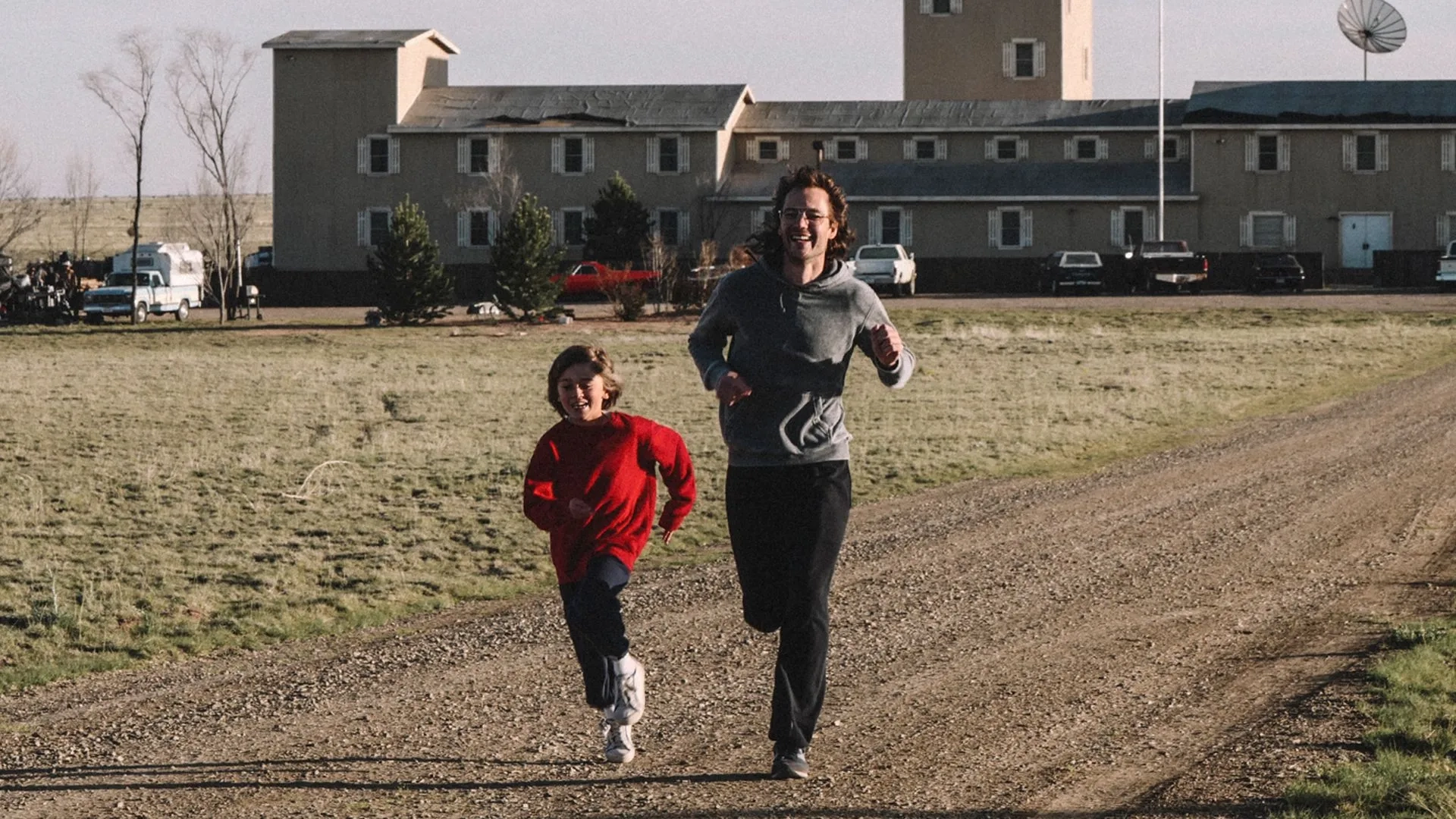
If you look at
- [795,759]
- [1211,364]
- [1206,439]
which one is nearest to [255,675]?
[795,759]

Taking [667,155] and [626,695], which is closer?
[626,695]

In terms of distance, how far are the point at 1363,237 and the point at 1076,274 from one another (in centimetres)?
1210

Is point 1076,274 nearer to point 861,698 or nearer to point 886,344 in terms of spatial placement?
point 861,698

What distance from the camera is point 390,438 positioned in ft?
65.7

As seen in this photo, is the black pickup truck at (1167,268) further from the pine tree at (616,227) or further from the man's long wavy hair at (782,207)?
the man's long wavy hair at (782,207)

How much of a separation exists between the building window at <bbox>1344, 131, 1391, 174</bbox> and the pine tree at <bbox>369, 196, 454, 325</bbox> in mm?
29927

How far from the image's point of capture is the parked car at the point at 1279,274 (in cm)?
5369

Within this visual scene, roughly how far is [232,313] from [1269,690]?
50.4 m

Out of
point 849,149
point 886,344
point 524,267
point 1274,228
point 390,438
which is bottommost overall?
point 390,438

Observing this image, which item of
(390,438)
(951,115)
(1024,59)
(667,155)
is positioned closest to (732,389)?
(390,438)

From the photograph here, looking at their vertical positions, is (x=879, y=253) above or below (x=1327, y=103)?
below

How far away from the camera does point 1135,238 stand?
61.2 meters

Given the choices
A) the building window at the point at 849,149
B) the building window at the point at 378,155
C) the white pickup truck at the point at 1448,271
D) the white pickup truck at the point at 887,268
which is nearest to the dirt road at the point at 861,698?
the white pickup truck at the point at 887,268

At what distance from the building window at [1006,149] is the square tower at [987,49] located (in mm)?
6738
